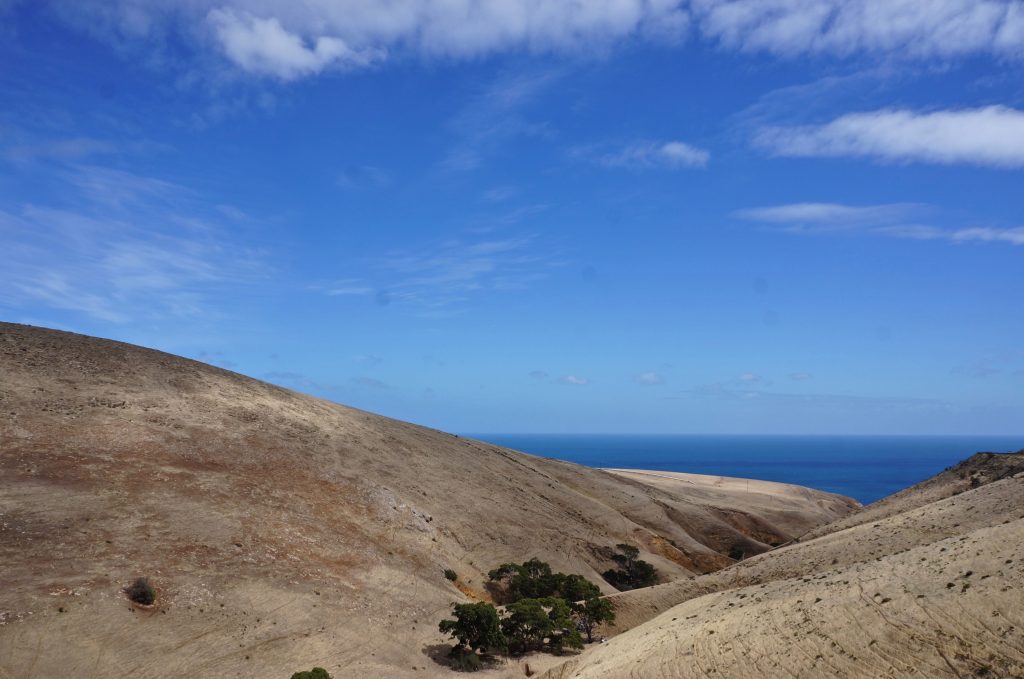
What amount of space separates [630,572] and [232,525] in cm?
3851

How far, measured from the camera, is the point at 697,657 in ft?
87.8

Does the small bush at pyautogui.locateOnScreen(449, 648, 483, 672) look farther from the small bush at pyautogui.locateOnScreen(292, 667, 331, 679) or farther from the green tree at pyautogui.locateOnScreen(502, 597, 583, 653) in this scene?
the small bush at pyautogui.locateOnScreen(292, 667, 331, 679)

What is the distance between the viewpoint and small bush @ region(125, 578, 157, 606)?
1257 inches

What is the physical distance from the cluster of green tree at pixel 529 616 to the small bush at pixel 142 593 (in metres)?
15.9

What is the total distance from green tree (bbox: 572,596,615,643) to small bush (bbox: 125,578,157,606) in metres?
26.8

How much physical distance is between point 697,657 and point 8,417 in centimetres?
4665

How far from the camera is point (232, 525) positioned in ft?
136

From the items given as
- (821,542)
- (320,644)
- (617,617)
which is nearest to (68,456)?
(320,644)

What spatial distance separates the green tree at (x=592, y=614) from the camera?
44219 mm

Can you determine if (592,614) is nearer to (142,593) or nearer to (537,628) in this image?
(537,628)

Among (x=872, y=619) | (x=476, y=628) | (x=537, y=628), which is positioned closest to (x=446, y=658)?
(x=476, y=628)

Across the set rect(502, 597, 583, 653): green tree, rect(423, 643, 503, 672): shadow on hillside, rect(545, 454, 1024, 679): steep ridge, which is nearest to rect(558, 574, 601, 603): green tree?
rect(502, 597, 583, 653): green tree

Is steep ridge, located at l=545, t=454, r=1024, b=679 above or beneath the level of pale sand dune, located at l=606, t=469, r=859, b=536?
above

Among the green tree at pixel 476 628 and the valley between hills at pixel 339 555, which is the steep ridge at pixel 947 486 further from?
the green tree at pixel 476 628
